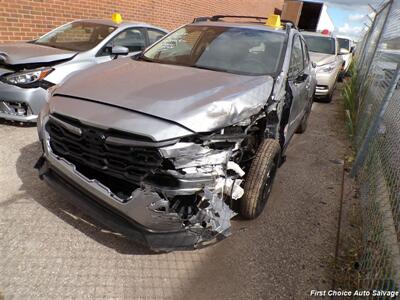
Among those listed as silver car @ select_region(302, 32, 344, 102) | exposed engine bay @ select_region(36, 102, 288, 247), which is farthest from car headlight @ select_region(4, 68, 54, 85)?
silver car @ select_region(302, 32, 344, 102)

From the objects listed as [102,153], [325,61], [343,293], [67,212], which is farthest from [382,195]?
[325,61]

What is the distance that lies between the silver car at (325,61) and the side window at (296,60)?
12.9ft

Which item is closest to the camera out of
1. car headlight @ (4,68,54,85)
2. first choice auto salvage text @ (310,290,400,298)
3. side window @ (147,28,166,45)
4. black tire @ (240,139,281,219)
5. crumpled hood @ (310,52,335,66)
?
first choice auto salvage text @ (310,290,400,298)

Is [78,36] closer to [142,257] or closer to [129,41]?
[129,41]

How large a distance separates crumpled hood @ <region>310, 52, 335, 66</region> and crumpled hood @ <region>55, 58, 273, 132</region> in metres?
5.89

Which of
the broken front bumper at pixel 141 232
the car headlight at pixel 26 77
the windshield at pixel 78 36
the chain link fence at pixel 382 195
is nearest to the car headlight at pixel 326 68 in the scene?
the chain link fence at pixel 382 195

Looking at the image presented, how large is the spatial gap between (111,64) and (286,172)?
2570 millimetres

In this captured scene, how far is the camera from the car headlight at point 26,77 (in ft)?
13.8

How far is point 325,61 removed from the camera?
26.4 ft

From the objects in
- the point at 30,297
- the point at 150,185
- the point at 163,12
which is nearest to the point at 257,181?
the point at 150,185

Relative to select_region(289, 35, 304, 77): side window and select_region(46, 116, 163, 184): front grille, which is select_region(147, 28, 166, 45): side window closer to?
select_region(289, 35, 304, 77): side window

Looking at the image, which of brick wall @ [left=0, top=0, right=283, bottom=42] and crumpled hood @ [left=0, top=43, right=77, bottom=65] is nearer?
crumpled hood @ [left=0, top=43, right=77, bottom=65]

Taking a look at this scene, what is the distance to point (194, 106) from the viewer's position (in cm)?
221

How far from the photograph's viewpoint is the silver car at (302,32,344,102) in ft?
25.8
